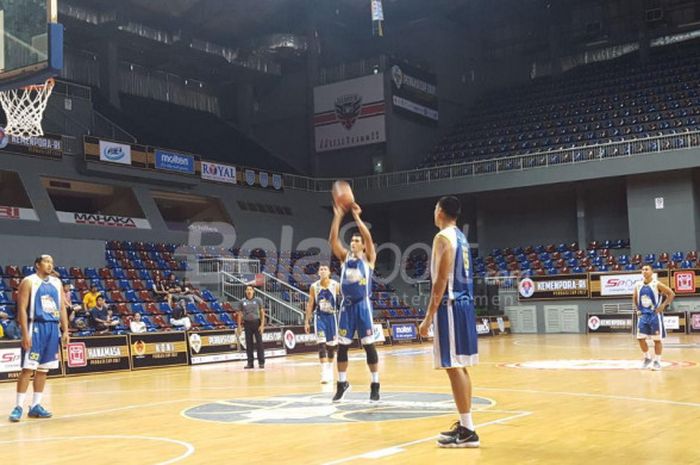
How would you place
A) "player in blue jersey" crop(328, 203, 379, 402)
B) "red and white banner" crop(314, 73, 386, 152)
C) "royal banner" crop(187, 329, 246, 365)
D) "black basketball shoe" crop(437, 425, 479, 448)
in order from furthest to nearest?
"red and white banner" crop(314, 73, 386, 152) → "royal banner" crop(187, 329, 246, 365) → "player in blue jersey" crop(328, 203, 379, 402) → "black basketball shoe" crop(437, 425, 479, 448)

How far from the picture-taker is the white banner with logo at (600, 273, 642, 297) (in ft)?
98.8

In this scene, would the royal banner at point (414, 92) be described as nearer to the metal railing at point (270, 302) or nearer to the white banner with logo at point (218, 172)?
the white banner with logo at point (218, 172)

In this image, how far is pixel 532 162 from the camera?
3400 centimetres

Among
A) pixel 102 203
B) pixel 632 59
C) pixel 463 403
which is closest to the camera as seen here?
pixel 463 403

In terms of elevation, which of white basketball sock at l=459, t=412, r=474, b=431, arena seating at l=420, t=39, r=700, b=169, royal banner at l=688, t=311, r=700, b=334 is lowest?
royal banner at l=688, t=311, r=700, b=334

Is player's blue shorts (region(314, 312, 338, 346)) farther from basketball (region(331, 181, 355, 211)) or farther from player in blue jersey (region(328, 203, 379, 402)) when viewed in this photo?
basketball (region(331, 181, 355, 211))

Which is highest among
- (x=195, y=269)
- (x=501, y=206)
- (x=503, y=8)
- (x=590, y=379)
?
(x=503, y=8)

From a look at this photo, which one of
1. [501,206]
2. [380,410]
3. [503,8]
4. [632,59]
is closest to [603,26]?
[632,59]

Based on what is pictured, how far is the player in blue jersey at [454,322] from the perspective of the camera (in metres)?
6.93

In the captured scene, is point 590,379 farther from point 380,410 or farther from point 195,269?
point 195,269

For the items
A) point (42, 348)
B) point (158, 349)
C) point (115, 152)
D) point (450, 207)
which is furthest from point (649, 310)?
point (115, 152)

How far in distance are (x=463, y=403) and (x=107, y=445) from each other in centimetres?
338

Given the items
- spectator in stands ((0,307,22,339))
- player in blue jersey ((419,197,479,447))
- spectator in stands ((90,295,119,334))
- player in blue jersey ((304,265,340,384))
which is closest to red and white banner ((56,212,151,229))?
spectator in stands ((90,295,119,334))

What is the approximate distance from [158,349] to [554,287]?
701 inches
